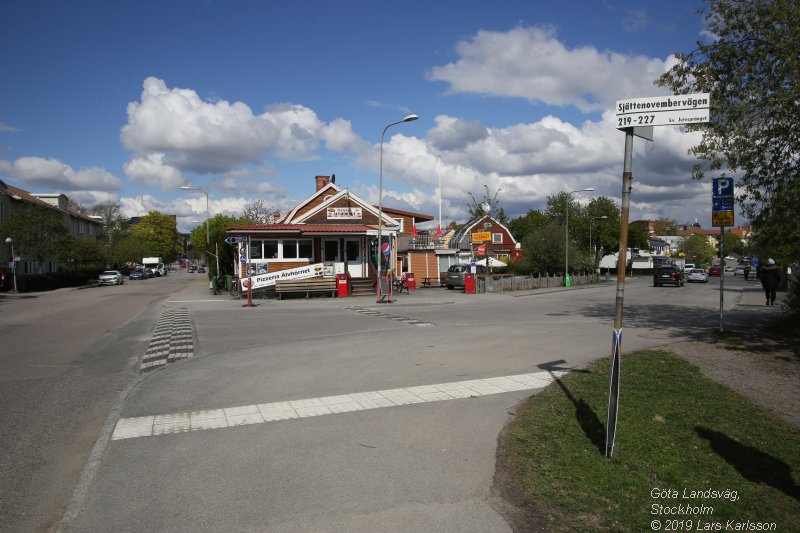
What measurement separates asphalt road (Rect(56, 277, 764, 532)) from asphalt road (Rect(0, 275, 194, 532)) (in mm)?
325

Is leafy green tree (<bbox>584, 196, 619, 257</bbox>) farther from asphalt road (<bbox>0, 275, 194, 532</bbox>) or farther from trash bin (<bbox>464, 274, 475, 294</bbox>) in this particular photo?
asphalt road (<bbox>0, 275, 194, 532</bbox>)

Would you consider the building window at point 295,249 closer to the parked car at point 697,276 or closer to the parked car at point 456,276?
the parked car at point 456,276

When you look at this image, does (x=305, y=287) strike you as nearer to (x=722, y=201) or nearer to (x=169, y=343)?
(x=169, y=343)

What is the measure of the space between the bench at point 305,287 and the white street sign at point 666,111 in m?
24.1

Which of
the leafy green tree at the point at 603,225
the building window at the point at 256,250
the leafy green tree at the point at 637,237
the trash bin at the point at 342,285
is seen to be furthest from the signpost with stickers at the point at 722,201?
the leafy green tree at the point at 637,237

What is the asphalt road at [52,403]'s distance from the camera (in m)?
4.55

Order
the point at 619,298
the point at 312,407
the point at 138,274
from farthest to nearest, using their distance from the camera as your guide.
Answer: the point at 138,274
the point at 312,407
the point at 619,298

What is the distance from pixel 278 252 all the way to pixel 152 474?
87.3ft

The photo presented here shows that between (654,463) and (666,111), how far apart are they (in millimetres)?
3288

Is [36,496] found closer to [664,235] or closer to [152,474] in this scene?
[152,474]

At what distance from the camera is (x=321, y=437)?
229 inches

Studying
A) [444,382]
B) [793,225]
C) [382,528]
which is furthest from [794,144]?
[382,528]

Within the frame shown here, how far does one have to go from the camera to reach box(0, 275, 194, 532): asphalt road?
4.55 metres

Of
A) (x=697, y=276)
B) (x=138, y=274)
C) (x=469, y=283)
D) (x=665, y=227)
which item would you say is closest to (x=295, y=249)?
(x=469, y=283)
